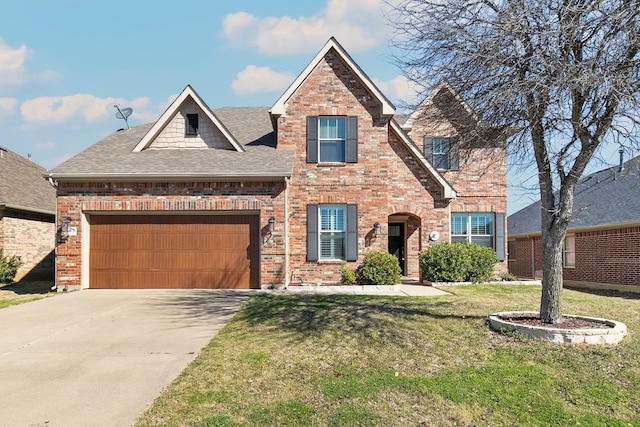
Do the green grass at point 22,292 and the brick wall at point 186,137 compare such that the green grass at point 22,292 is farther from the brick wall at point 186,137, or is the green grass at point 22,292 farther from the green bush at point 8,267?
the brick wall at point 186,137

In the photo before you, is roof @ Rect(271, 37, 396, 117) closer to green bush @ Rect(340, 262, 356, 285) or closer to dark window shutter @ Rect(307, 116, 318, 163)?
dark window shutter @ Rect(307, 116, 318, 163)

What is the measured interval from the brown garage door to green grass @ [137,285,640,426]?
5036 mm

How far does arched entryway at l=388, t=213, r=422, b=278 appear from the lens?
17.2 m

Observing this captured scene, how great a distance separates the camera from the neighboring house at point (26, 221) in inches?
673

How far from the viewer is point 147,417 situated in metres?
4.96

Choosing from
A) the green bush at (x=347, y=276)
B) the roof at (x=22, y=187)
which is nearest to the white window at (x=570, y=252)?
the green bush at (x=347, y=276)

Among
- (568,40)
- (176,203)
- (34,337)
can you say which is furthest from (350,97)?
(34,337)

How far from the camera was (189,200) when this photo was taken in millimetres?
13891

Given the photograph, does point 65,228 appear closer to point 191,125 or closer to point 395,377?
point 191,125

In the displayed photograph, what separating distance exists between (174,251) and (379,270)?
245 inches

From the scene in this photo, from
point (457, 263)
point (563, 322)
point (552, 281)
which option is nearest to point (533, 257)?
point (457, 263)

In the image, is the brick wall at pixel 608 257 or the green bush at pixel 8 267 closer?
the green bush at pixel 8 267

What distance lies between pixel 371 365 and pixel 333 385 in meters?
0.90

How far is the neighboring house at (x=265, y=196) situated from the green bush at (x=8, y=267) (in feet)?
13.6
